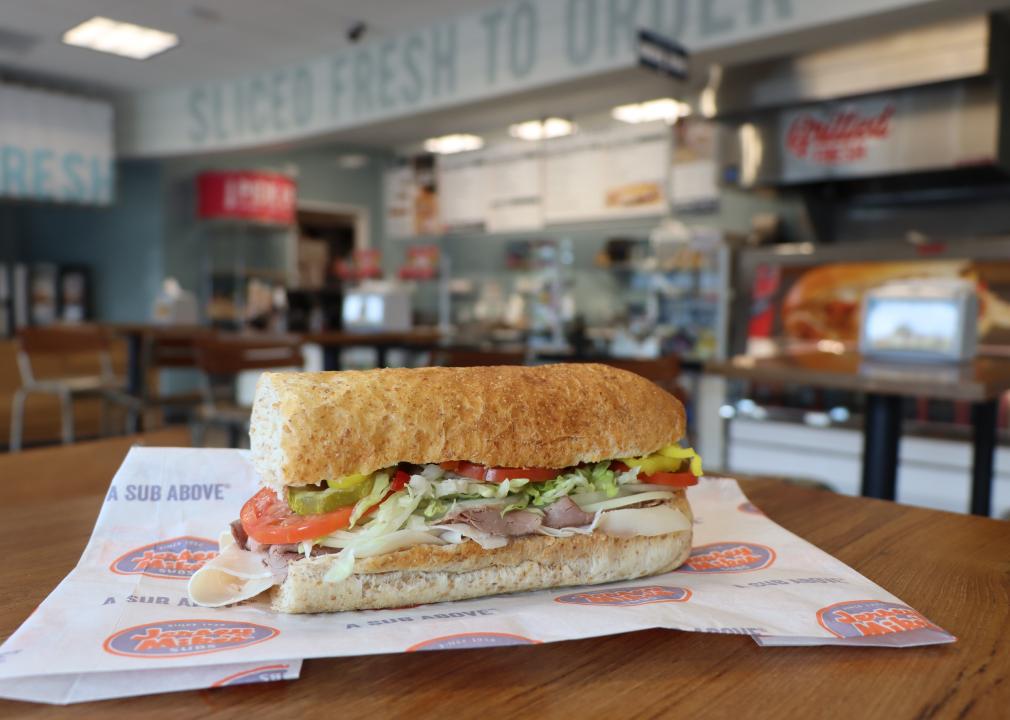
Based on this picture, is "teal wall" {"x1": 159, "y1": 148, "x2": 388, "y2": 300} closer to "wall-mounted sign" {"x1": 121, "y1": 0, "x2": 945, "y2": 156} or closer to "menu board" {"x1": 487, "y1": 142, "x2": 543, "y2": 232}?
"wall-mounted sign" {"x1": 121, "y1": 0, "x2": 945, "y2": 156}

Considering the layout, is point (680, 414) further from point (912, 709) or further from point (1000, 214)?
point (1000, 214)

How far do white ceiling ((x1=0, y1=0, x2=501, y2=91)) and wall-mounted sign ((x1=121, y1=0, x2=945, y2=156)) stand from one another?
0.56ft

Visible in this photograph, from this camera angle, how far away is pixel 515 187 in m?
8.50

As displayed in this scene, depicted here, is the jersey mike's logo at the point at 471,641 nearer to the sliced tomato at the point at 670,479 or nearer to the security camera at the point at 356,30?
the sliced tomato at the point at 670,479

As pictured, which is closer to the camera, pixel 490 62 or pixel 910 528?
pixel 910 528

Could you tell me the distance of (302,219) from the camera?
10.2 m

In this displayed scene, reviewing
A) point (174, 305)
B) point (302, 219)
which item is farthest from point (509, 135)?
point (174, 305)

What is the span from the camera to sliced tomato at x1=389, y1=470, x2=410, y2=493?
0.81m

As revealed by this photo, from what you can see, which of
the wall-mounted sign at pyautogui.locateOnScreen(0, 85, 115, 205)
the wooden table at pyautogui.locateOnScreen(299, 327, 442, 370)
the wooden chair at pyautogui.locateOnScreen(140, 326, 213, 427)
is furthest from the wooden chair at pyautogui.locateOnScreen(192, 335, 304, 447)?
the wall-mounted sign at pyautogui.locateOnScreen(0, 85, 115, 205)

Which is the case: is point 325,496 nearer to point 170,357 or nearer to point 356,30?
point 170,357

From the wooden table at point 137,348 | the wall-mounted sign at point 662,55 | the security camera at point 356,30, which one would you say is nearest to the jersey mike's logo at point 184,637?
the wall-mounted sign at point 662,55

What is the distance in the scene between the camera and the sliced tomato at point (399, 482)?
81cm

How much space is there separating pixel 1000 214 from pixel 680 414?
16.2 ft

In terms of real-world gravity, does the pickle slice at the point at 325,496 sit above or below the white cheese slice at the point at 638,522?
above
